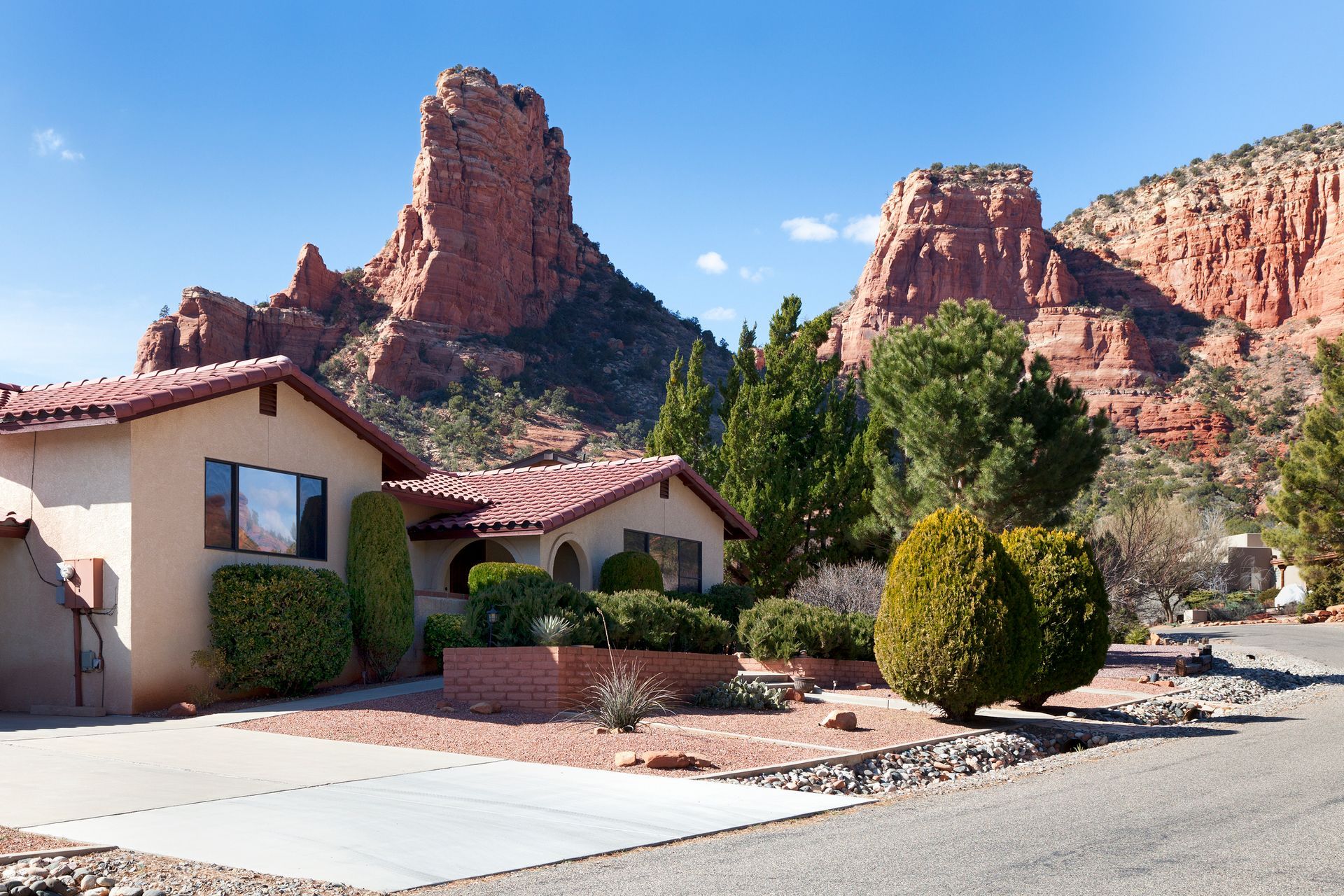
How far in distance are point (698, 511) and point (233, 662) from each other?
41.1 feet

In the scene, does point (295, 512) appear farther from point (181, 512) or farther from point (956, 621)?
point (956, 621)

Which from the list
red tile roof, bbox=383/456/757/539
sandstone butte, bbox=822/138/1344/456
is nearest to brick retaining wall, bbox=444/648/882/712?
red tile roof, bbox=383/456/757/539

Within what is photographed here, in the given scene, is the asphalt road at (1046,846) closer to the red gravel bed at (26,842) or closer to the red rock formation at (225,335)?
the red gravel bed at (26,842)

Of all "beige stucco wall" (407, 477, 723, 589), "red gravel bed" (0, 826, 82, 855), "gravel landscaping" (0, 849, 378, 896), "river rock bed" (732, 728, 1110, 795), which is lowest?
"river rock bed" (732, 728, 1110, 795)

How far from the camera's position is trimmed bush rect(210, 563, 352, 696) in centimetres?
1727

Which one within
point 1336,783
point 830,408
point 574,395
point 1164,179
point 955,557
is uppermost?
Answer: point 1164,179

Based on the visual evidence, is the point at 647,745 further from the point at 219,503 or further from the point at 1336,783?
the point at 219,503

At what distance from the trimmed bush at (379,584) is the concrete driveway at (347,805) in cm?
607

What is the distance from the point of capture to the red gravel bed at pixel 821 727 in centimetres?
1409

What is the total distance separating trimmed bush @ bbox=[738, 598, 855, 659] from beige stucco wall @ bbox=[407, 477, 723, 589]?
12.7 feet

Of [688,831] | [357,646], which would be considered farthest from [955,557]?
[357,646]

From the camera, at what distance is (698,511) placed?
2753cm

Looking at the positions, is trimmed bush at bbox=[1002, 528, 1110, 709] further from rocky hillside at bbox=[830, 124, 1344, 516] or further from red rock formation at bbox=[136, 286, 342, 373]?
red rock formation at bbox=[136, 286, 342, 373]

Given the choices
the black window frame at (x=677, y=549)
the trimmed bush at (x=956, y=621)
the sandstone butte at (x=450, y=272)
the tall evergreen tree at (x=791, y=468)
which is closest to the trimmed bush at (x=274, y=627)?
the black window frame at (x=677, y=549)
